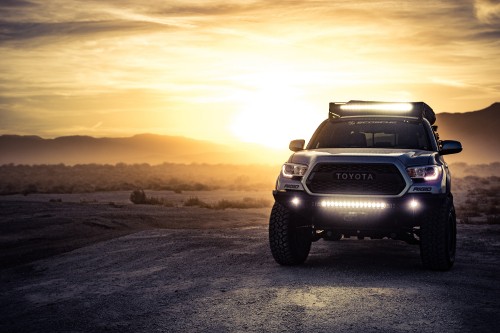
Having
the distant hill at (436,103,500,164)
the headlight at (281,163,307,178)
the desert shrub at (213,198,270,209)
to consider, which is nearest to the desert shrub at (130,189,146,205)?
the desert shrub at (213,198,270,209)

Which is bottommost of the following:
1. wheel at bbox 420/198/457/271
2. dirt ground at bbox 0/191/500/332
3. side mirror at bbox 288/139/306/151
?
dirt ground at bbox 0/191/500/332

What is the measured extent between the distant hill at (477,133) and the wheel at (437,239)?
156 metres

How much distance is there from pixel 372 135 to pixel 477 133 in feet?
606

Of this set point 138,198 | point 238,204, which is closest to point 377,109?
point 238,204

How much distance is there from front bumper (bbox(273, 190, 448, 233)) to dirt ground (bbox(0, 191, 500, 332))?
0.71 m

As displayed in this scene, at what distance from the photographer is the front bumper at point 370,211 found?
10.1 metres

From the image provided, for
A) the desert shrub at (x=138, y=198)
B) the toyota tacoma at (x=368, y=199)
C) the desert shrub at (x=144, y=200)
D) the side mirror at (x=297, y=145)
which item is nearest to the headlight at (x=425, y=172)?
the toyota tacoma at (x=368, y=199)

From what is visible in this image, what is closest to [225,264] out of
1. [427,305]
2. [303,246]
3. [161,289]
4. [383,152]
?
[303,246]

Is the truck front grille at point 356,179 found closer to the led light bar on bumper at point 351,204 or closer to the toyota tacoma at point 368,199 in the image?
the toyota tacoma at point 368,199

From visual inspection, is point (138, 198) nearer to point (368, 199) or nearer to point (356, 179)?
point (356, 179)

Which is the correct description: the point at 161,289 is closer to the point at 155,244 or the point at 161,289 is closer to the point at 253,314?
the point at 253,314

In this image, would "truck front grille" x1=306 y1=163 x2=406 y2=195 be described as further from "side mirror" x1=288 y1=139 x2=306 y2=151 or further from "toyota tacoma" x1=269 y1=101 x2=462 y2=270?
"side mirror" x1=288 y1=139 x2=306 y2=151

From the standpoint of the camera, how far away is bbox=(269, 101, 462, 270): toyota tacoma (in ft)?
33.1

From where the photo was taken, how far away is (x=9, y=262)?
14344 millimetres
